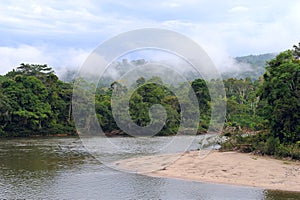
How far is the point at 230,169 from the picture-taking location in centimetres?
1816

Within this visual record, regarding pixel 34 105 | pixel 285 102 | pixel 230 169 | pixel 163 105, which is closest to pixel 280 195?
pixel 230 169

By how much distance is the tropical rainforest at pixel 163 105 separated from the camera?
20953mm

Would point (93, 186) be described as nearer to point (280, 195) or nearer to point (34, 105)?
point (280, 195)

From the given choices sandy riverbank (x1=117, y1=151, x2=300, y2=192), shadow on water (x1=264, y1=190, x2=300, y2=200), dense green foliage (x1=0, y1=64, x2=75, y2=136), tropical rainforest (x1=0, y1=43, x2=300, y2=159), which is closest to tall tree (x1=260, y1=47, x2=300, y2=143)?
tropical rainforest (x1=0, y1=43, x2=300, y2=159)

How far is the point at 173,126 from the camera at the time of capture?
4603 centimetres

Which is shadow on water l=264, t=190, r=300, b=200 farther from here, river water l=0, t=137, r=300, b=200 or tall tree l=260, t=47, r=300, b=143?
tall tree l=260, t=47, r=300, b=143

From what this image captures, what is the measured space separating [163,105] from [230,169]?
27047 millimetres

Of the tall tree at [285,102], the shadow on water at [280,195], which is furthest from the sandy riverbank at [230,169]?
the tall tree at [285,102]

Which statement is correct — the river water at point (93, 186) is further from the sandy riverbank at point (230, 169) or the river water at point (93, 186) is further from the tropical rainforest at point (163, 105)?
the tropical rainforest at point (163, 105)

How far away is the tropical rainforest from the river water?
7.29 metres

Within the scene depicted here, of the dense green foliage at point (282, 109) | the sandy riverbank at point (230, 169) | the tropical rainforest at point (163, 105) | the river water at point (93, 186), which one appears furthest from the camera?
the tropical rainforest at point (163, 105)

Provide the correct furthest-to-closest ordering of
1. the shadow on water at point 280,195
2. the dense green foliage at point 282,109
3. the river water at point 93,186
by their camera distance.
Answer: the dense green foliage at point 282,109, the river water at point 93,186, the shadow on water at point 280,195

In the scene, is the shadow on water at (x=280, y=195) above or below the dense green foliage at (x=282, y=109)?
below

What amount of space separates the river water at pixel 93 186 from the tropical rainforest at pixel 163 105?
729cm
